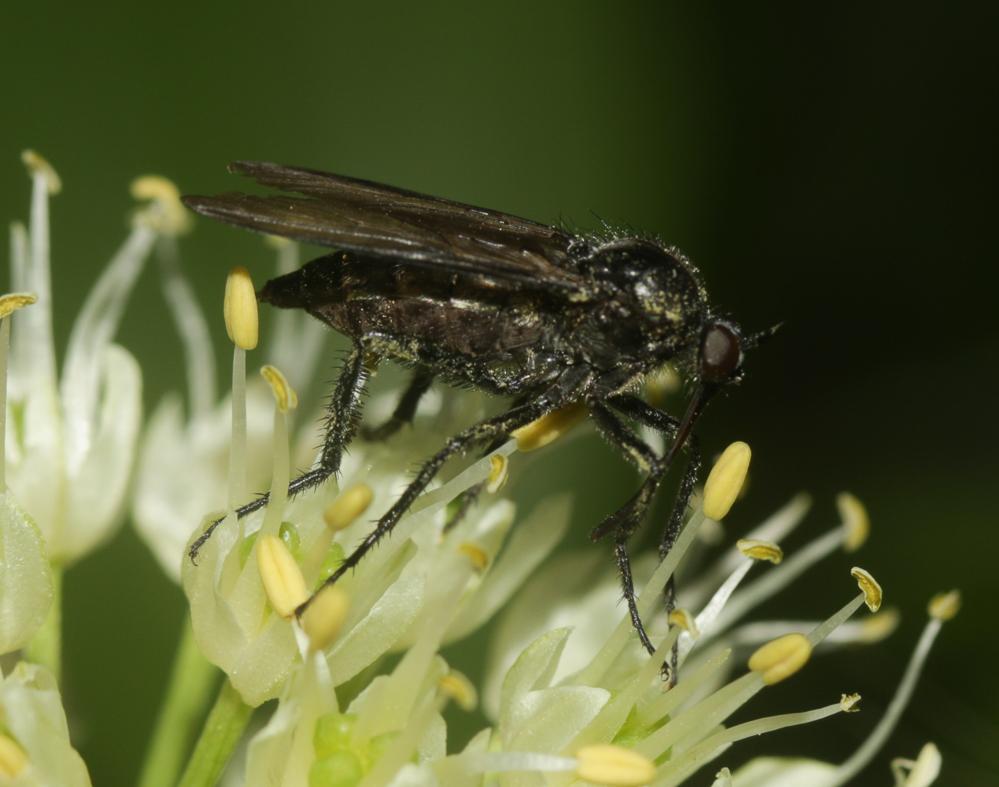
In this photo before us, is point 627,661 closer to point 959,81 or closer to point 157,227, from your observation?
point 157,227

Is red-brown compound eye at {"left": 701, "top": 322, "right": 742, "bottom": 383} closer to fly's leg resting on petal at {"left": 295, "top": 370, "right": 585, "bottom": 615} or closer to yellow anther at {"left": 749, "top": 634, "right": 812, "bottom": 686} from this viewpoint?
fly's leg resting on petal at {"left": 295, "top": 370, "right": 585, "bottom": 615}

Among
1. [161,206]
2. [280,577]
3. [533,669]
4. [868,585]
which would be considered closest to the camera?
[280,577]

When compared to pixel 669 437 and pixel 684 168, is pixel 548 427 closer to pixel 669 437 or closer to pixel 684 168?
pixel 669 437

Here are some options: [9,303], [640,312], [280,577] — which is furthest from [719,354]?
[9,303]

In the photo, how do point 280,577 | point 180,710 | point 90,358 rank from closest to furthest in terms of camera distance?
point 280,577 < point 180,710 < point 90,358

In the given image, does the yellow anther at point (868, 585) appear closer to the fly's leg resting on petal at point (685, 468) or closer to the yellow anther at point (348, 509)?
the fly's leg resting on petal at point (685, 468)

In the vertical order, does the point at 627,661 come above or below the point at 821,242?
below

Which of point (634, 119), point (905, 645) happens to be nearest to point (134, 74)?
point (634, 119)

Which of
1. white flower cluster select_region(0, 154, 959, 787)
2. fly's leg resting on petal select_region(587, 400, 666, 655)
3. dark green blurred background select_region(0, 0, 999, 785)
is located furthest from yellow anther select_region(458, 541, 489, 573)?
dark green blurred background select_region(0, 0, 999, 785)
